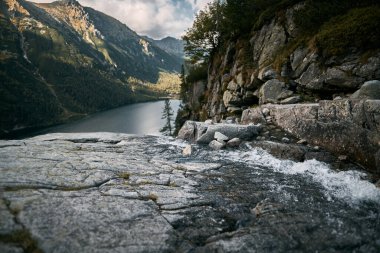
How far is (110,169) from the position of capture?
12.1 metres

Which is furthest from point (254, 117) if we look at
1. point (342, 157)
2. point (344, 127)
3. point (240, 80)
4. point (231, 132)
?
point (240, 80)

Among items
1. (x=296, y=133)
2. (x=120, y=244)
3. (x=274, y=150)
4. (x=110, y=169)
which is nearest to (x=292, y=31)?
(x=296, y=133)

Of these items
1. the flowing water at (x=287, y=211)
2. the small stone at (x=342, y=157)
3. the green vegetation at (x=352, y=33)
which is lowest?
the flowing water at (x=287, y=211)

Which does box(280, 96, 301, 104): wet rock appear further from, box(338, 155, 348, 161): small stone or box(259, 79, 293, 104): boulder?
box(338, 155, 348, 161): small stone

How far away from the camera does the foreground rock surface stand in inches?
259

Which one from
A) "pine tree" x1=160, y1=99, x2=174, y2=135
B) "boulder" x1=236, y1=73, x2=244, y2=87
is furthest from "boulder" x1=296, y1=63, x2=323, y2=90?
"pine tree" x1=160, y1=99, x2=174, y2=135

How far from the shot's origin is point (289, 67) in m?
24.4

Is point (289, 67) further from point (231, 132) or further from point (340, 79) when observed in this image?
point (231, 132)

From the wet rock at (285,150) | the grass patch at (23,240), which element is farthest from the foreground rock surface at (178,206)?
the wet rock at (285,150)

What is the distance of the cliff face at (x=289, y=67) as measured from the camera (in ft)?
60.0

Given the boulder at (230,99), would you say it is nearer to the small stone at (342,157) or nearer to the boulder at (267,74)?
the boulder at (267,74)

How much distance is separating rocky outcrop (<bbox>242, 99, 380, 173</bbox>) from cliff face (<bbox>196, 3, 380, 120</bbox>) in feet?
14.9

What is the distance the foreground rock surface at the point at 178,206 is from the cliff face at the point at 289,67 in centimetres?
920

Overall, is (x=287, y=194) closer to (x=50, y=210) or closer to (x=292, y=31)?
(x=50, y=210)
